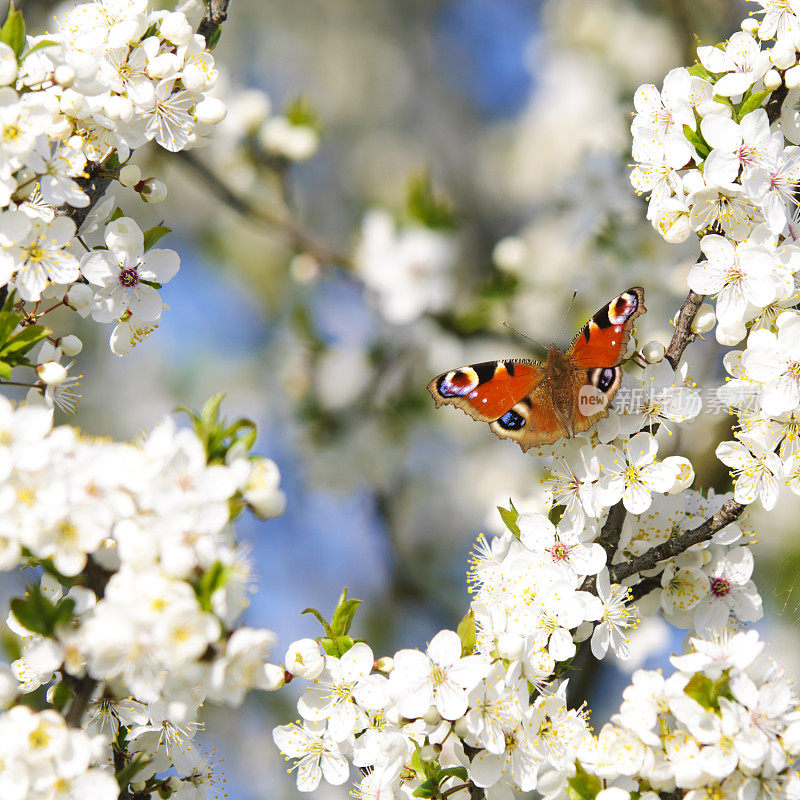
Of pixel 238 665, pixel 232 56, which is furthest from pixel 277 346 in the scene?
pixel 238 665

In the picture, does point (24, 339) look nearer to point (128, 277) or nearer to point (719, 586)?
point (128, 277)

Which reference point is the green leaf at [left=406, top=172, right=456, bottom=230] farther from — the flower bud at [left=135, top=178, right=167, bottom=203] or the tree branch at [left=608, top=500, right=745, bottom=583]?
the tree branch at [left=608, top=500, right=745, bottom=583]

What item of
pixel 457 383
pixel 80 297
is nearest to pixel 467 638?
pixel 457 383

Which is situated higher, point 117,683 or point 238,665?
point 238,665

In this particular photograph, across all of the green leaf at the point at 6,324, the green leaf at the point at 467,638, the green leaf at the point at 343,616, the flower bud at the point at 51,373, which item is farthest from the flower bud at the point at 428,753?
the green leaf at the point at 6,324

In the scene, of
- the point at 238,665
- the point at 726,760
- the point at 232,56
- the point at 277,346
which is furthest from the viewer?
the point at 232,56

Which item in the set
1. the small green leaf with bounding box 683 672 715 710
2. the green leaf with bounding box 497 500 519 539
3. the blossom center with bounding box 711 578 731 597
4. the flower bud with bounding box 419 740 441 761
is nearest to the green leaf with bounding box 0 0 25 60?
the green leaf with bounding box 497 500 519 539

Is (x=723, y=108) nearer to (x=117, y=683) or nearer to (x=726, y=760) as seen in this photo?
(x=726, y=760)
